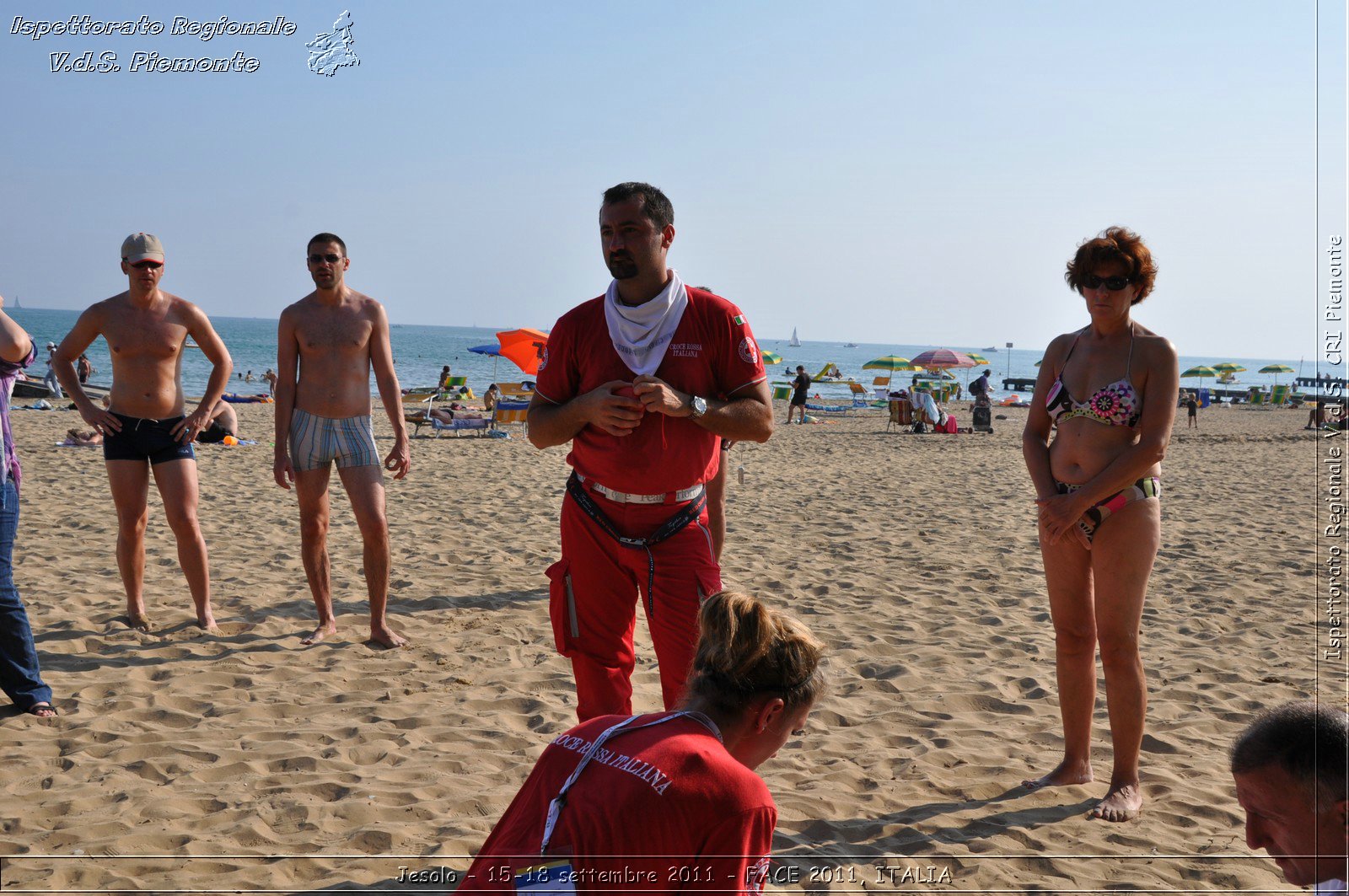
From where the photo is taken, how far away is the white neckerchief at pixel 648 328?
10.4ft

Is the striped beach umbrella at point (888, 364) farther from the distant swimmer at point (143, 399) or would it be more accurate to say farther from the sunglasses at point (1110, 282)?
the sunglasses at point (1110, 282)

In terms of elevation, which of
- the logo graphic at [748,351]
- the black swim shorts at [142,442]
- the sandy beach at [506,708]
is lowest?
the sandy beach at [506,708]

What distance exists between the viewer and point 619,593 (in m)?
3.23

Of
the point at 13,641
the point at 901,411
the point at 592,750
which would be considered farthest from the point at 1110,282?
the point at 901,411

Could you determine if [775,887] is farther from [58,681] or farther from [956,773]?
[58,681]

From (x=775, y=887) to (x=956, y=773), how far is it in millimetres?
1182

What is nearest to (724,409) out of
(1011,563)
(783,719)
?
(783,719)

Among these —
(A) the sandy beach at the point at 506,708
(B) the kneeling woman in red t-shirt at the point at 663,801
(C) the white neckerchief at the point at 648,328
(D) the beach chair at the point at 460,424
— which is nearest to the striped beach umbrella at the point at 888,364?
(D) the beach chair at the point at 460,424

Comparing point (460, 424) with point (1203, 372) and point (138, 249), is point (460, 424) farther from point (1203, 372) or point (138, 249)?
point (1203, 372)

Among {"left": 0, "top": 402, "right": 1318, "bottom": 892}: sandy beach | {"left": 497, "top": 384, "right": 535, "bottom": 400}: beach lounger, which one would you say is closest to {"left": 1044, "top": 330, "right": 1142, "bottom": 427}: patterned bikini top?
{"left": 0, "top": 402, "right": 1318, "bottom": 892}: sandy beach

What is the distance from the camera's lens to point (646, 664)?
214 inches

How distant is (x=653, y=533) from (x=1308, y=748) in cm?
188

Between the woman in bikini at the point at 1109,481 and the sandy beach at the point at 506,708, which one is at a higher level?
the woman in bikini at the point at 1109,481

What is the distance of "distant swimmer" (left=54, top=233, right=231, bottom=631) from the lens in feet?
17.4
